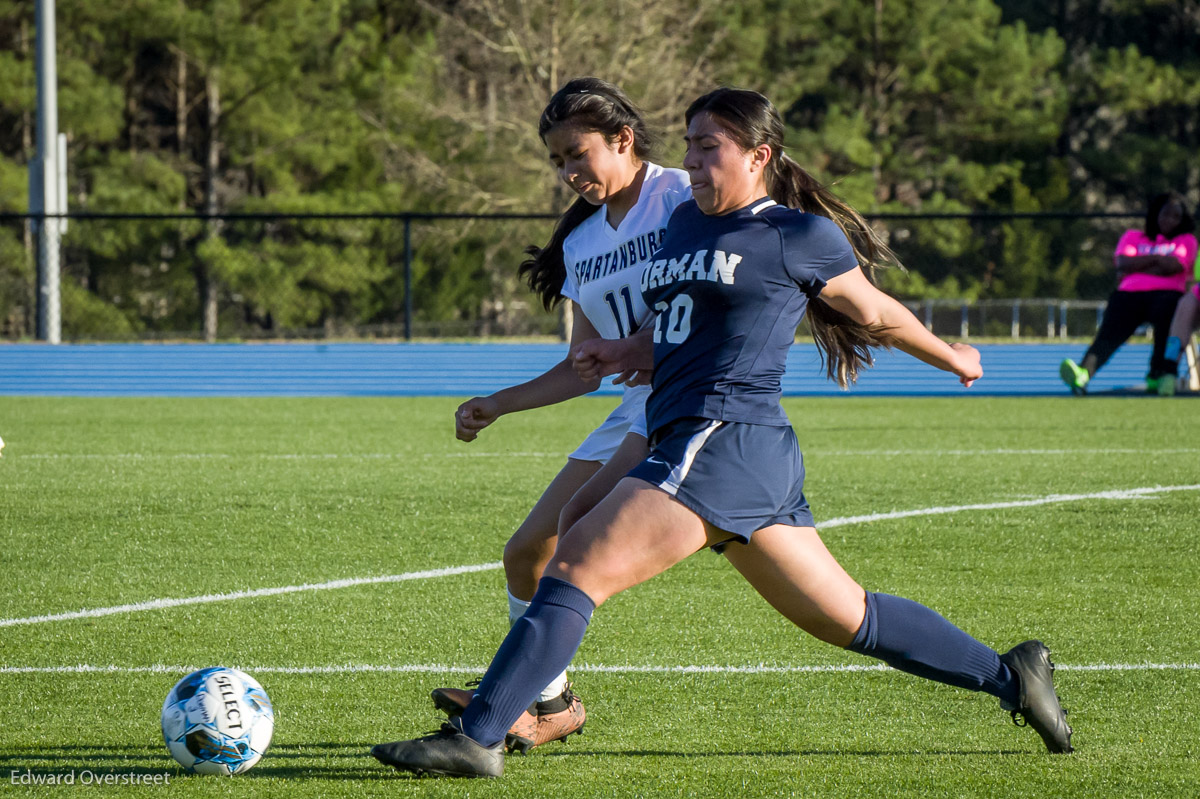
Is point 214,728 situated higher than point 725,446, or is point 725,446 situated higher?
point 725,446

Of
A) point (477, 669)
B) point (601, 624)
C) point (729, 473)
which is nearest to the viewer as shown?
point (729, 473)

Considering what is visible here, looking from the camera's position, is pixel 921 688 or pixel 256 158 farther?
pixel 256 158

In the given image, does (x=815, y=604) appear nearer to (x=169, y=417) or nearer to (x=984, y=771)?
(x=984, y=771)

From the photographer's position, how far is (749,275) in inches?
130

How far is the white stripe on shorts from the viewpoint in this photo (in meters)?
3.26

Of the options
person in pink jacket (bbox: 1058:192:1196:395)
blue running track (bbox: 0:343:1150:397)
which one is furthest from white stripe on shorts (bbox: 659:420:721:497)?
Result: blue running track (bbox: 0:343:1150:397)

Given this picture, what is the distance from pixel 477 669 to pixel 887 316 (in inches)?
79.5

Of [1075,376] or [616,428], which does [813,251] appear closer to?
[616,428]

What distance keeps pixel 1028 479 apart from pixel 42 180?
15307 mm

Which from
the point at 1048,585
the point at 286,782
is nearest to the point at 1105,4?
the point at 1048,585

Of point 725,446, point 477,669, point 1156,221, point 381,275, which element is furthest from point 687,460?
point 381,275

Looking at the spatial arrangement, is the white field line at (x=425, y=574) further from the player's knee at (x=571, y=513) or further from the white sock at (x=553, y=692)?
the player's knee at (x=571, y=513)

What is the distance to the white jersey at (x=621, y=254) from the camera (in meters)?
3.97

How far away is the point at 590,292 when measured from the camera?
4.08 meters
